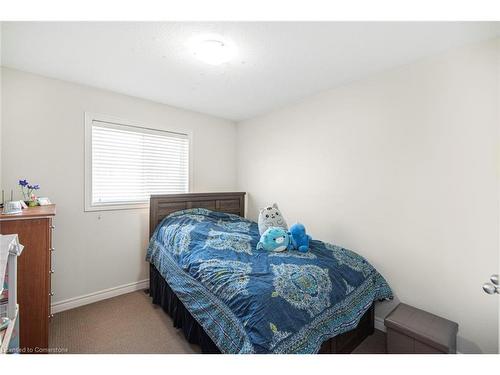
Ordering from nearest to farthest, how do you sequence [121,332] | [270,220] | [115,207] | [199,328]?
1. [199,328]
2. [121,332]
3. [270,220]
4. [115,207]

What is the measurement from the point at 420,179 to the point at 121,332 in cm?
286

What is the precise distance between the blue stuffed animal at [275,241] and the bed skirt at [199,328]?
0.75 m

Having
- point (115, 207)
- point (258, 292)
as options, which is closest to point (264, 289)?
point (258, 292)

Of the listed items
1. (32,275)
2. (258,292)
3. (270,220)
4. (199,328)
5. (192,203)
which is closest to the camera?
(258,292)

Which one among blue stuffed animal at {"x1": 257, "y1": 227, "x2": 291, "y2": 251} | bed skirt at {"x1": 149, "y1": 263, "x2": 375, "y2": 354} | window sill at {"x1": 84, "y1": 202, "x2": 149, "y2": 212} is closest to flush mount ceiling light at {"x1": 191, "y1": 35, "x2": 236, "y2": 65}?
blue stuffed animal at {"x1": 257, "y1": 227, "x2": 291, "y2": 251}

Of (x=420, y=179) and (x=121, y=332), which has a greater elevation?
(x=420, y=179)

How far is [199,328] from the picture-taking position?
1.71m

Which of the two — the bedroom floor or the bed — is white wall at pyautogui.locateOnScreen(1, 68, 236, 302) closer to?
the bedroom floor

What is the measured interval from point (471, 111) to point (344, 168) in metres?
1.02

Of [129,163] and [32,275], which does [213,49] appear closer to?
[129,163]

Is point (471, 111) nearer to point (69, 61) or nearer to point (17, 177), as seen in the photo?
point (69, 61)

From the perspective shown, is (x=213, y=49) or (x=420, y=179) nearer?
(x=213, y=49)

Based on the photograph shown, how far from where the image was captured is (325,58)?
6.09ft

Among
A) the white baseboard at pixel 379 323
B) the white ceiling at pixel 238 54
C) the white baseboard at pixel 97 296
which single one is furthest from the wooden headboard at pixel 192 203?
the white baseboard at pixel 379 323
